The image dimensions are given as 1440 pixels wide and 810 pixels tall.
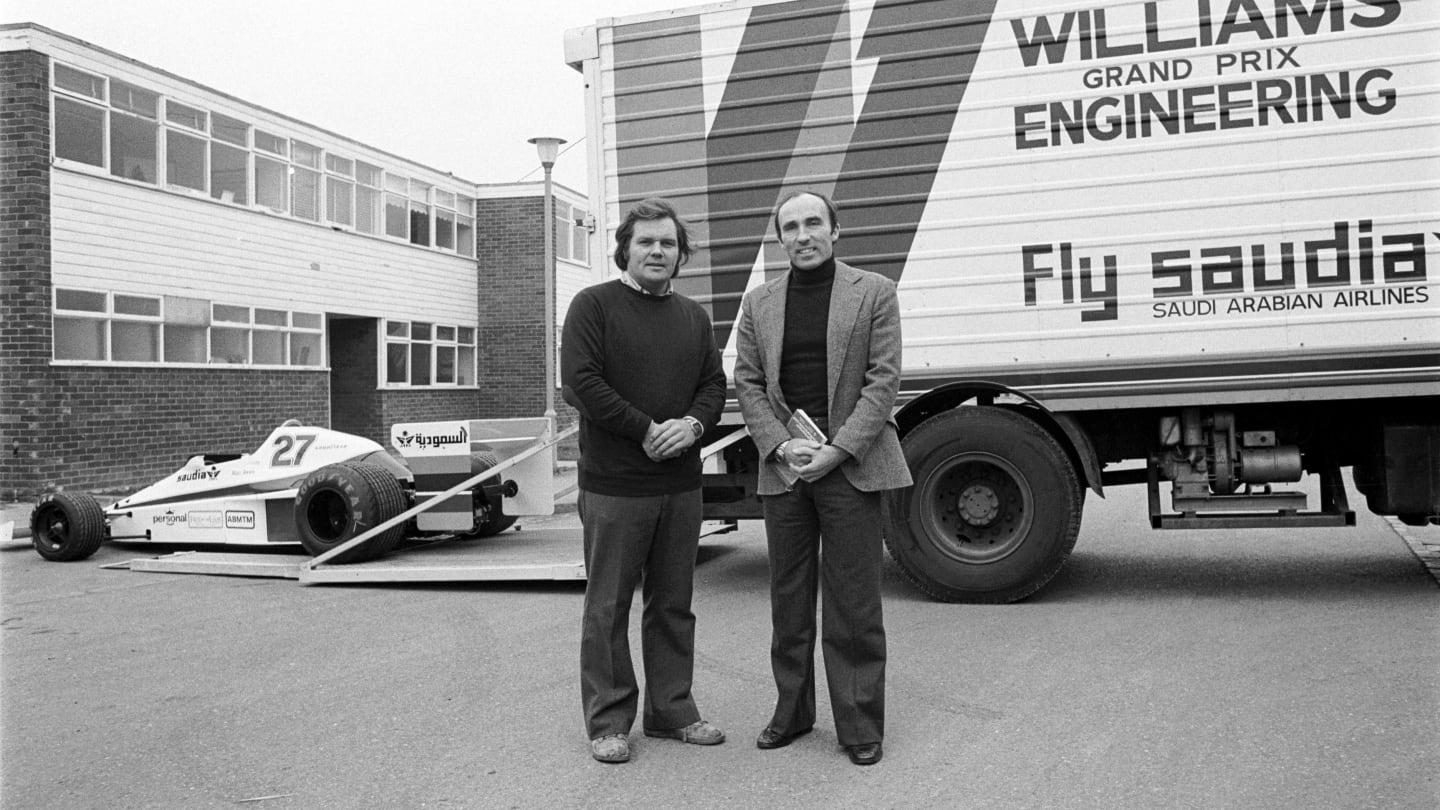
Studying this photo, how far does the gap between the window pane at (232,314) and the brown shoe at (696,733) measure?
1540cm

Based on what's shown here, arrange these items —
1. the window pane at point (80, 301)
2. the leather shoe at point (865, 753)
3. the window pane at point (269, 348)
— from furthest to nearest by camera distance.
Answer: the window pane at point (269, 348)
the window pane at point (80, 301)
the leather shoe at point (865, 753)

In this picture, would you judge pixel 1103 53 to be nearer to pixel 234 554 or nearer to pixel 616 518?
pixel 616 518

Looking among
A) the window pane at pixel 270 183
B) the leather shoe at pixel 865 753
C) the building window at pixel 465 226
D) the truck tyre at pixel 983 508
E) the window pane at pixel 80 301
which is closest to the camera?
the leather shoe at pixel 865 753

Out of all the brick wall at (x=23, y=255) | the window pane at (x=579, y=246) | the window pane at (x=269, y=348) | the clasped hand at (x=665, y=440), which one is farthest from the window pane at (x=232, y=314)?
the clasped hand at (x=665, y=440)

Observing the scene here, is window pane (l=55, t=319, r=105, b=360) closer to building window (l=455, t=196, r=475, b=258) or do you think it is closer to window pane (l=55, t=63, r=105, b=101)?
window pane (l=55, t=63, r=105, b=101)

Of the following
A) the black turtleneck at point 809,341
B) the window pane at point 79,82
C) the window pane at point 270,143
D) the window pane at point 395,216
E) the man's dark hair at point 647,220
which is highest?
the window pane at point 270,143

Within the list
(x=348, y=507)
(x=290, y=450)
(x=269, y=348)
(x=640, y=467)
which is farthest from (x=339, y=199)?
(x=640, y=467)

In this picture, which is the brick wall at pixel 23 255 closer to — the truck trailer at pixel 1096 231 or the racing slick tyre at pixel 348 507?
the racing slick tyre at pixel 348 507

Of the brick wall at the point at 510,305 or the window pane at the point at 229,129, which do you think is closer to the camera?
the window pane at the point at 229,129

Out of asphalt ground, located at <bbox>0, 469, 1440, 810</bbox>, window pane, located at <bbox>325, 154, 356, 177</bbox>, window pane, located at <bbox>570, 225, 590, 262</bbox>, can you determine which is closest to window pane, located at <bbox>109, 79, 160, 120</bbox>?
window pane, located at <bbox>325, 154, 356, 177</bbox>

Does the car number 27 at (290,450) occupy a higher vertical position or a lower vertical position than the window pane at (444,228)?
lower

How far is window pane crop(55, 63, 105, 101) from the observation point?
14.8 metres

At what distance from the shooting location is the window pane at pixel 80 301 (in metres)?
14.8

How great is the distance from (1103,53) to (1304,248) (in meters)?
1.51
